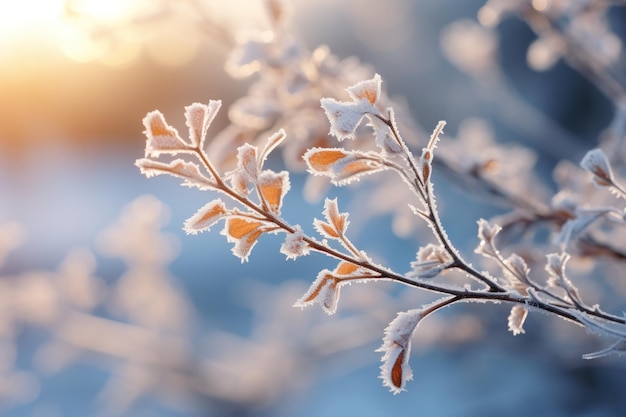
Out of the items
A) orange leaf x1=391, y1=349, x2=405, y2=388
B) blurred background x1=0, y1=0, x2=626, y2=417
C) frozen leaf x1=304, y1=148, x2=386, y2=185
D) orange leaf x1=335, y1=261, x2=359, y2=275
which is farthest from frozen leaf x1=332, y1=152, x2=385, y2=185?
blurred background x1=0, y1=0, x2=626, y2=417

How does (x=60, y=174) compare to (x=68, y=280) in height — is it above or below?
above

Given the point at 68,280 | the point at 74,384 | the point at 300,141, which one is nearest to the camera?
the point at 300,141

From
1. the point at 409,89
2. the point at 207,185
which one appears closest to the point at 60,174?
the point at 409,89

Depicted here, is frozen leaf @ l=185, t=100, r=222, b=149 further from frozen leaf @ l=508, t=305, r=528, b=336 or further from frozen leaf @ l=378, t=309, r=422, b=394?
frozen leaf @ l=508, t=305, r=528, b=336

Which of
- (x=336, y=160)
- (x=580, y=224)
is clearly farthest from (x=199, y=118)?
(x=580, y=224)

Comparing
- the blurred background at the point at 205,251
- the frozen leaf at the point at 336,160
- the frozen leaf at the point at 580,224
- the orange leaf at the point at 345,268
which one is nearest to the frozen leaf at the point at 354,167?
the frozen leaf at the point at 336,160

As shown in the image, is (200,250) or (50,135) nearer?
(200,250)

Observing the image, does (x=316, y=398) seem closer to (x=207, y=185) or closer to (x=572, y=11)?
(x=572, y=11)

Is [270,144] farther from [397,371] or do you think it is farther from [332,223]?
[397,371]
